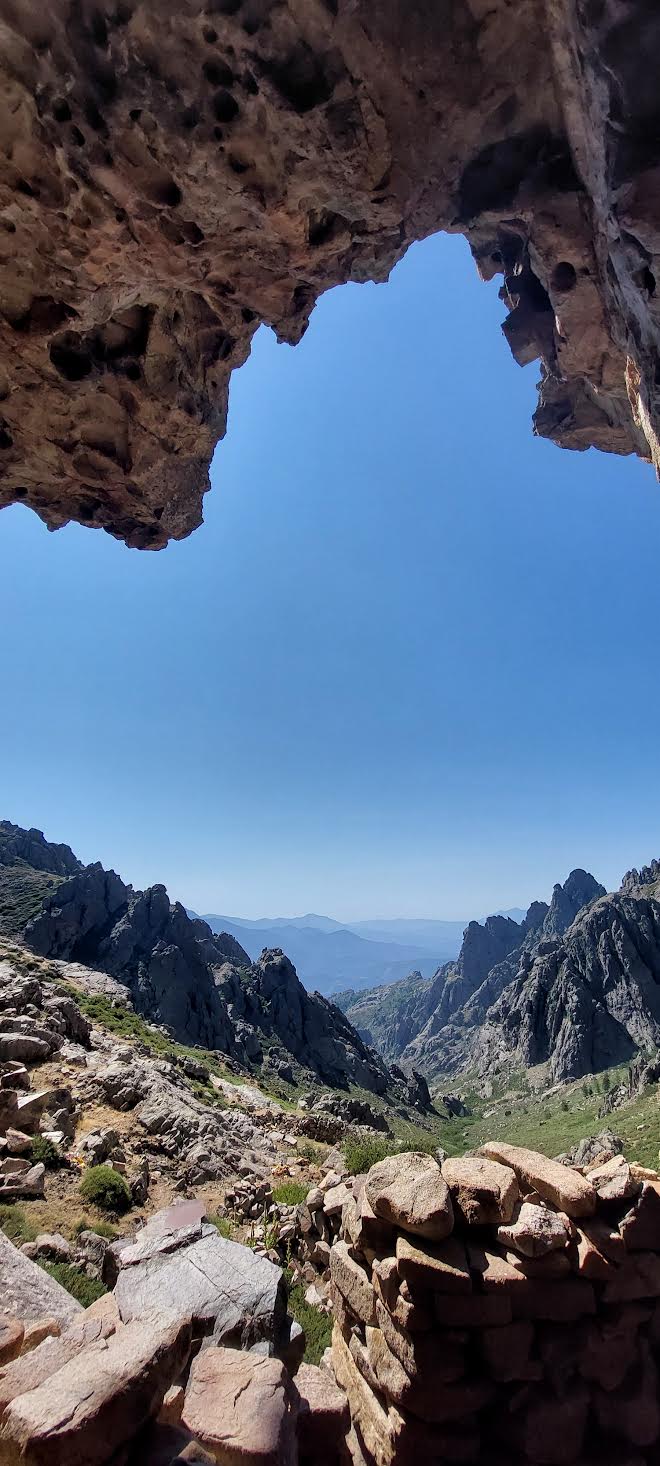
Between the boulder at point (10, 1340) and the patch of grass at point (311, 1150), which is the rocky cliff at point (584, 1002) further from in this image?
the boulder at point (10, 1340)

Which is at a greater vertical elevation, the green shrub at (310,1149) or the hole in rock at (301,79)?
the hole in rock at (301,79)

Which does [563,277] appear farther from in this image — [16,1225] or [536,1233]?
[16,1225]

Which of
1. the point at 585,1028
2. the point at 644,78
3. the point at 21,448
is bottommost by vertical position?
the point at 585,1028

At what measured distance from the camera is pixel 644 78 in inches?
Result: 293

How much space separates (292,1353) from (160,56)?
666 inches

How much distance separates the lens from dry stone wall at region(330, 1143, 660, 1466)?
21.6ft

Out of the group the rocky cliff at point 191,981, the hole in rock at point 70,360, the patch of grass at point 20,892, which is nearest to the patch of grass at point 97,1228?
the hole in rock at point 70,360

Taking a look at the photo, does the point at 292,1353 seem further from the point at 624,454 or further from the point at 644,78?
the point at 624,454

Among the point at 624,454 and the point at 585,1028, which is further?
the point at 585,1028

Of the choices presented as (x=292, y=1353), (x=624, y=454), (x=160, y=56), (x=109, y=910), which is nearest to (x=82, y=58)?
(x=160, y=56)

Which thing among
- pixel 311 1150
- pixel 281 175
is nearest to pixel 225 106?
pixel 281 175

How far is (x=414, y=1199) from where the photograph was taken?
7.20 metres

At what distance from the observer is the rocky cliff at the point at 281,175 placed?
809cm

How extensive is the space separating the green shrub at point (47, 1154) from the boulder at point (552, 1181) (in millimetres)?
10104
